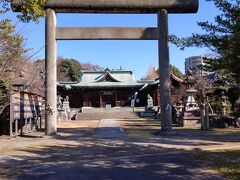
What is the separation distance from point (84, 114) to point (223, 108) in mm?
21903

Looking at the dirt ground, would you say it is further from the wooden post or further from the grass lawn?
the wooden post

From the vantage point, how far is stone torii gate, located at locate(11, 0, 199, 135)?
729 inches

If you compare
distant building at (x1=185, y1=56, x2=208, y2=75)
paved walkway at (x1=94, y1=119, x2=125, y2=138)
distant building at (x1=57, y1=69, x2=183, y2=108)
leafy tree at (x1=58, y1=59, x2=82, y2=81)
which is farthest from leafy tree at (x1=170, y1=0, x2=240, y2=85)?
leafy tree at (x1=58, y1=59, x2=82, y2=81)

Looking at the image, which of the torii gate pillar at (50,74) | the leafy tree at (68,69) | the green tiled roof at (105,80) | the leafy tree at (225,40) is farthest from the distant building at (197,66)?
the leafy tree at (68,69)

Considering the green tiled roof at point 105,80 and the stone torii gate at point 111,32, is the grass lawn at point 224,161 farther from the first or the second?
the green tiled roof at point 105,80

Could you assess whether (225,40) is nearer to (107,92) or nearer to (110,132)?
(110,132)

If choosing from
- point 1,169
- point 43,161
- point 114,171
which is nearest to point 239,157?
point 114,171


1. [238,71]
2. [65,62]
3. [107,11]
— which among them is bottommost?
[238,71]

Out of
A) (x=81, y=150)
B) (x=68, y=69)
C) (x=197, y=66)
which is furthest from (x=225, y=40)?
(x=68, y=69)

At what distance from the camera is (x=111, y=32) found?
1927 centimetres

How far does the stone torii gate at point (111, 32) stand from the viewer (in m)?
18.5

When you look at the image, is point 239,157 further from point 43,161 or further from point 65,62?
point 65,62

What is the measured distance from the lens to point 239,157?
1055cm

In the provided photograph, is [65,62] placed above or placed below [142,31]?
above
